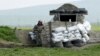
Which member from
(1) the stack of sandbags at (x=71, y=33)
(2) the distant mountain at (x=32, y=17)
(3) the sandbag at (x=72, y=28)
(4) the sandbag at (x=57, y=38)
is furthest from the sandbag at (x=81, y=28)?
(2) the distant mountain at (x=32, y=17)

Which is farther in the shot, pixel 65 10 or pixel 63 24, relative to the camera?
pixel 65 10

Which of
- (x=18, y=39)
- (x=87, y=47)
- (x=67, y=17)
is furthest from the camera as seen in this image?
(x=67, y=17)

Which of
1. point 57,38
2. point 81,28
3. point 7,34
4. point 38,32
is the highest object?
point 81,28

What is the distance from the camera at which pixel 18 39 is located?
75.5 feet

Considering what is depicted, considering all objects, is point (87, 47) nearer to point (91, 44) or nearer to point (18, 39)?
point (91, 44)

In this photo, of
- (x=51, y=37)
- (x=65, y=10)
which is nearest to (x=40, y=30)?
(x=51, y=37)

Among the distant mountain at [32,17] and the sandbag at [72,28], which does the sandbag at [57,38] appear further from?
the distant mountain at [32,17]

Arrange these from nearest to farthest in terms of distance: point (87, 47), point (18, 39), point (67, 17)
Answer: point (87, 47) → point (18, 39) → point (67, 17)

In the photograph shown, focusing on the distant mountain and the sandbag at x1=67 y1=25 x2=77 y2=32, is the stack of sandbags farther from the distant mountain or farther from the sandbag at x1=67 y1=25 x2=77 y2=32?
the distant mountain

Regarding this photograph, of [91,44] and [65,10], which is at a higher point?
[65,10]

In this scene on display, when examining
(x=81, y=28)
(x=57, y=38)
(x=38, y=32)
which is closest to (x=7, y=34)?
(x=38, y=32)

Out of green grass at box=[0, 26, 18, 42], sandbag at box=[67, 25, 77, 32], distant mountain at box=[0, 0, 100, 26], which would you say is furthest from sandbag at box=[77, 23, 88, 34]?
distant mountain at box=[0, 0, 100, 26]

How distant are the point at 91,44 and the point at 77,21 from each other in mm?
1838

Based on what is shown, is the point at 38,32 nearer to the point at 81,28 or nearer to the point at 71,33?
the point at 71,33
